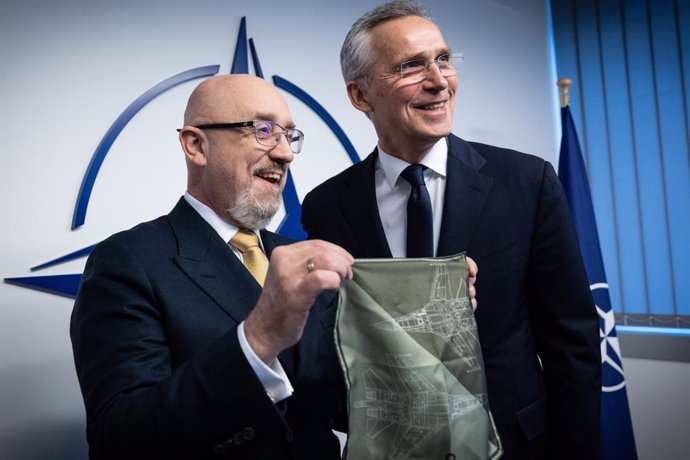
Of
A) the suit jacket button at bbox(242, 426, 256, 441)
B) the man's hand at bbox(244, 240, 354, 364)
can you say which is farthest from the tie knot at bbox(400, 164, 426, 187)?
the suit jacket button at bbox(242, 426, 256, 441)

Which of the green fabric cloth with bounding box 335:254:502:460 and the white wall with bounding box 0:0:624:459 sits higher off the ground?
the white wall with bounding box 0:0:624:459

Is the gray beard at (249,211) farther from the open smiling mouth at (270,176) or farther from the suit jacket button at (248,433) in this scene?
the suit jacket button at (248,433)

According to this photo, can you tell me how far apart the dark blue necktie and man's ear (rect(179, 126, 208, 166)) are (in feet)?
1.72

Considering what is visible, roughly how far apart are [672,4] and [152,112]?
2.76m

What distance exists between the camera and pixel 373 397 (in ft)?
→ 3.14

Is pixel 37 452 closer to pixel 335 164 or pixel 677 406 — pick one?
pixel 335 164

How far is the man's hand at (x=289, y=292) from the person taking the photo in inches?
33.5

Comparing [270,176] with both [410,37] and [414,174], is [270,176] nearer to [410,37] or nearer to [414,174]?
[414,174]

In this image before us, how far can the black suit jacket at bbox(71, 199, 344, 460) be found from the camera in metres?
0.87

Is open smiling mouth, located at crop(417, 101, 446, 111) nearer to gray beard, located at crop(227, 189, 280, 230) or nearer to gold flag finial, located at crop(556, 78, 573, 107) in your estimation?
gray beard, located at crop(227, 189, 280, 230)

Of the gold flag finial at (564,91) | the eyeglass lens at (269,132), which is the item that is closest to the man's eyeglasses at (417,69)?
the eyeglass lens at (269,132)

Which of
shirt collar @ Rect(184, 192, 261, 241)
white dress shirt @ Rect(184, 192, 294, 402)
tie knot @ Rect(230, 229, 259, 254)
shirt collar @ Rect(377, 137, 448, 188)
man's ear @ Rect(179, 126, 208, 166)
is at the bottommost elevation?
white dress shirt @ Rect(184, 192, 294, 402)

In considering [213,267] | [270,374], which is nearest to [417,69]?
[213,267]

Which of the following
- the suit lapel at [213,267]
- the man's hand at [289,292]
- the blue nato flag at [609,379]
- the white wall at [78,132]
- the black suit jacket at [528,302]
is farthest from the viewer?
the blue nato flag at [609,379]
